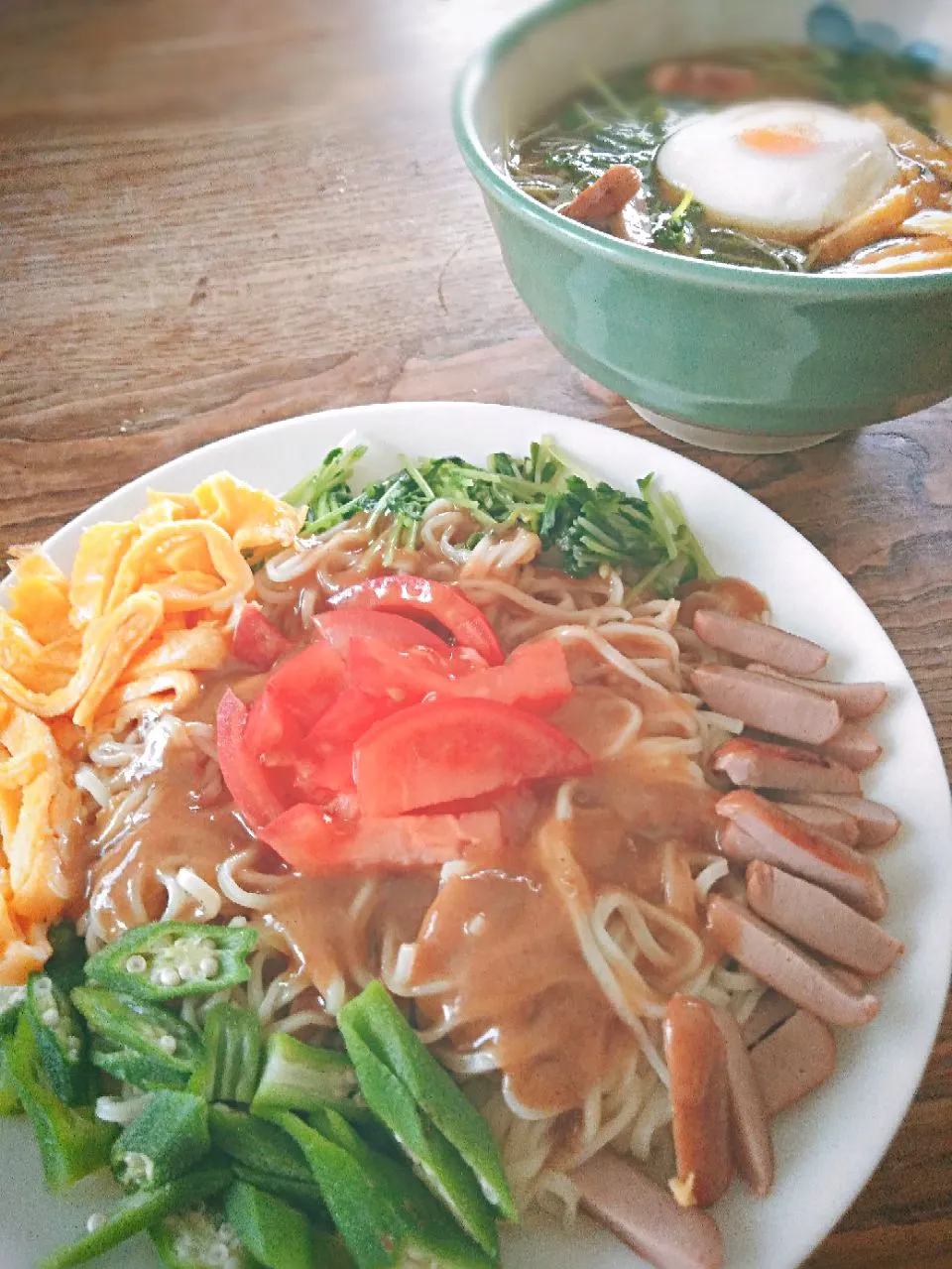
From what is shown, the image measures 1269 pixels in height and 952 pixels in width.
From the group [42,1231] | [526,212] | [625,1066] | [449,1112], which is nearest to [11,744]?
[42,1231]

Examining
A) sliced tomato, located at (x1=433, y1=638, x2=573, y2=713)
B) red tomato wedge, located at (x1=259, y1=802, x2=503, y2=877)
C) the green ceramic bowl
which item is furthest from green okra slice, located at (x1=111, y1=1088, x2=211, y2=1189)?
the green ceramic bowl

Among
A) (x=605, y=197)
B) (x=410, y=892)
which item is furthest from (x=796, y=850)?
(x=605, y=197)

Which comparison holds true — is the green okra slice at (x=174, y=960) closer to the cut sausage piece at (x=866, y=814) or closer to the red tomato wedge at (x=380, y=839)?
the red tomato wedge at (x=380, y=839)

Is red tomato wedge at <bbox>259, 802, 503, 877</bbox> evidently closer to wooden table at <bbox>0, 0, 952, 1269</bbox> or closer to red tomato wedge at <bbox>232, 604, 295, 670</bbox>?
red tomato wedge at <bbox>232, 604, 295, 670</bbox>

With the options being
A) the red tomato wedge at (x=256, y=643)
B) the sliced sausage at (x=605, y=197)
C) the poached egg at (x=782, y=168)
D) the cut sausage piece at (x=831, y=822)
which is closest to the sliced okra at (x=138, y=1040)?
the red tomato wedge at (x=256, y=643)

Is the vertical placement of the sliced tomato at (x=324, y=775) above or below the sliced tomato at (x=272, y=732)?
below

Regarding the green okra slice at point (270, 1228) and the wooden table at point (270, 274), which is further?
the wooden table at point (270, 274)

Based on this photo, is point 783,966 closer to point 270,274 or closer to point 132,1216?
point 132,1216
